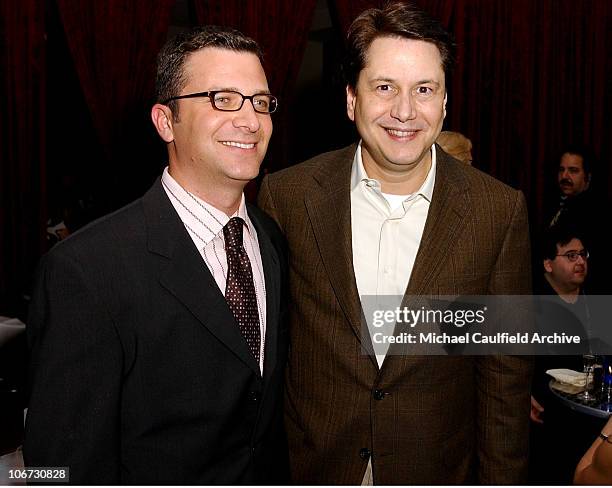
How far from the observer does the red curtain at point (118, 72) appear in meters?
3.56

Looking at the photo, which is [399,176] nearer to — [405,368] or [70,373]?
[405,368]

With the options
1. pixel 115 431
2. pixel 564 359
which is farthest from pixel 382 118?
pixel 564 359

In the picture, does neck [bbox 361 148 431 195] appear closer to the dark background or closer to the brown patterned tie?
the brown patterned tie

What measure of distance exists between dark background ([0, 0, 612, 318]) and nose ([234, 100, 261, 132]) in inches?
53.7

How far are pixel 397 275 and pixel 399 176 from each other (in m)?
0.27

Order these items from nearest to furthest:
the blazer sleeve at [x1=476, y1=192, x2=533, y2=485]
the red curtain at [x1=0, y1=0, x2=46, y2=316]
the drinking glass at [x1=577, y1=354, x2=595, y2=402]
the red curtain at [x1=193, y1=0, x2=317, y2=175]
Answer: the blazer sleeve at [x1=476, y1=192, x2=533, y2=485] < the drinking glass at [x1=577, y1=354, x2=595, y2=402] < the red curtain at [x1=0, y1=0, x2=46, y2=316] < the red curtain at [x1=193, y1=0, x2=317, y2=175]

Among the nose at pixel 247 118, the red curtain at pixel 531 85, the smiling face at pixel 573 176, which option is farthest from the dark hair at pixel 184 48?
the smiling face at pixel 573 176

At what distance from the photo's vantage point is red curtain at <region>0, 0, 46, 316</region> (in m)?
3.48

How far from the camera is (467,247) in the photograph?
69.2 inches

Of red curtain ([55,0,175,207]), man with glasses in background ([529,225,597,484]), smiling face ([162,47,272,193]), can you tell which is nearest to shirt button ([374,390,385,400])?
smiling face ([162,47,272,193])

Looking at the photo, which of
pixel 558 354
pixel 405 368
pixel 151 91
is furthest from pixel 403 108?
pixel 151 91

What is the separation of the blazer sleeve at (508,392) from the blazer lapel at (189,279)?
2.42 feet

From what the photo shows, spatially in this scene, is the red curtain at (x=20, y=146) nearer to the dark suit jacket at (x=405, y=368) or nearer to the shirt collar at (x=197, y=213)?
the dark suit jacket at (x=405, y=368)

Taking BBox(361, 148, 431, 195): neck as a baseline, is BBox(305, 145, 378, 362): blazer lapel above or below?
below
